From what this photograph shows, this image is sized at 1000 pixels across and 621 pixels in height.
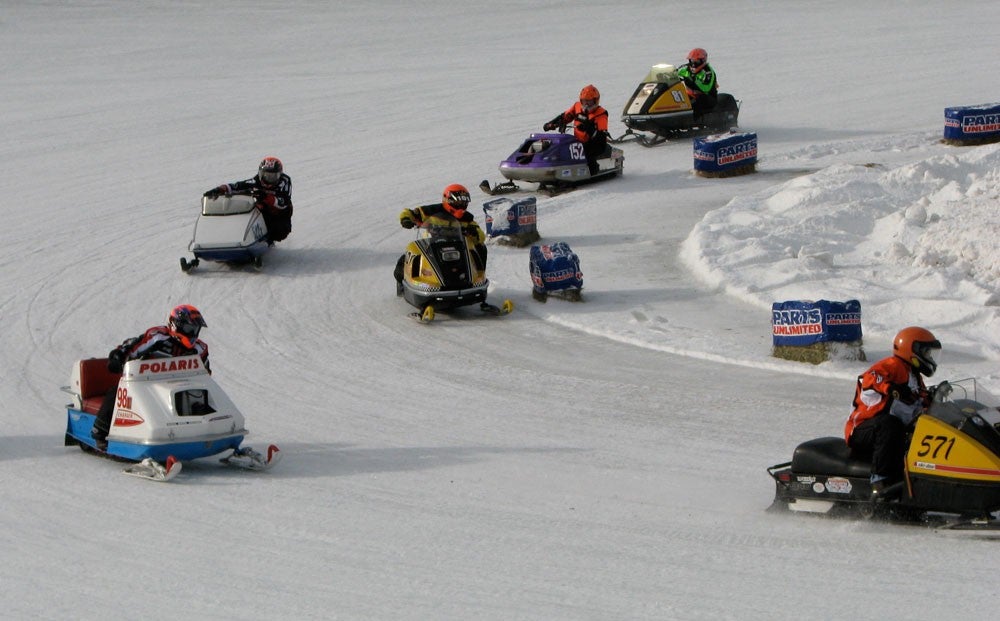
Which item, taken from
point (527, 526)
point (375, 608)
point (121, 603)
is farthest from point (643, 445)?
point (121, 603)

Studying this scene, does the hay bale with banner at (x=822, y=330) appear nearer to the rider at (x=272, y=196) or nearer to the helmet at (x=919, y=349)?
the helmet at (x=919, y=349)

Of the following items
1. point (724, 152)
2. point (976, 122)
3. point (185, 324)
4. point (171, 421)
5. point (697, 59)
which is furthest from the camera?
point (697, 59)

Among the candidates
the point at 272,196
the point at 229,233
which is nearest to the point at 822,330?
the point at 229,233

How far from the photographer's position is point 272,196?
18.9m

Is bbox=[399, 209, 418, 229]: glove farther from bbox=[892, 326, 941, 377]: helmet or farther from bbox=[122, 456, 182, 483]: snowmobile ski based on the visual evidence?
bbox=[892, 326, 941, 377]: helmet

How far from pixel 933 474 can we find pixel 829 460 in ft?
2.54

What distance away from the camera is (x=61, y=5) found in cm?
4344

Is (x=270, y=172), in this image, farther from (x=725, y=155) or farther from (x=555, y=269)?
(x=725, y=155)

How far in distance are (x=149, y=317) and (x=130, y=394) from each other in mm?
6099

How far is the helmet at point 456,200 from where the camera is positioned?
53.5 ft

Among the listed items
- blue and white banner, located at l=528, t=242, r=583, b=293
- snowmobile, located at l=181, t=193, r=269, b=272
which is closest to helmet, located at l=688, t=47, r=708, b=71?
blue and white banner, located at l=528, t=242, r=583, b=293

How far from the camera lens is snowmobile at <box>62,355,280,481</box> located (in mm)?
10586

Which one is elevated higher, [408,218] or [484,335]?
[408,218]

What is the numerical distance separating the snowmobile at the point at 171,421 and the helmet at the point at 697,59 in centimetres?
1692
